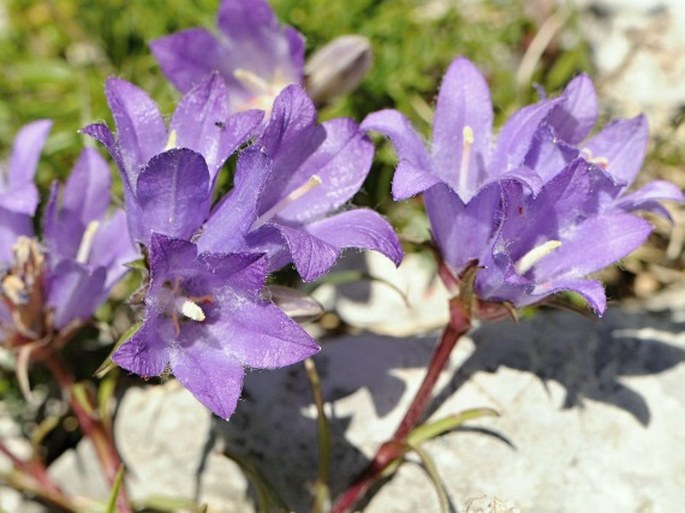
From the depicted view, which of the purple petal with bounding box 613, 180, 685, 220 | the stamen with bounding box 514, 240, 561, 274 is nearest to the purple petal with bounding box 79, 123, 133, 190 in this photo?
the stamen with bounding box 514, 240, 561, 274

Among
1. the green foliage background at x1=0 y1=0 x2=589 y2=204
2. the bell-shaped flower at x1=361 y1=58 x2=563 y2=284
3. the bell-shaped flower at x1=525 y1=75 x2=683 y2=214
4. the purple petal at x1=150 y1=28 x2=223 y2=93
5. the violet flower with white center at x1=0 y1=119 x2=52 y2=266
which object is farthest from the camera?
the green foliage background at x1=0 y1=0 x2=589 y2=204

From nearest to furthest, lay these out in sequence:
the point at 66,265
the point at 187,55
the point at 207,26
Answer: the point at 66,265
the point at 187,55
the point at 207,26

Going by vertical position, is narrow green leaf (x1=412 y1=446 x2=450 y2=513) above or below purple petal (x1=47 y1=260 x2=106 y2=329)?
below

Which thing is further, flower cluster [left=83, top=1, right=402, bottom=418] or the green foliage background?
the green foliage background

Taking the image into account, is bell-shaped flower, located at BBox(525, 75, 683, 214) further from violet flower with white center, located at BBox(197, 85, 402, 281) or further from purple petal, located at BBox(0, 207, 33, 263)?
purple petal, located at BBox(0, 207, 33, 263)

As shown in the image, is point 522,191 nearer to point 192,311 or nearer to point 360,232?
point 360,232

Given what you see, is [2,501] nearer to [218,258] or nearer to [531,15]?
[218,258]

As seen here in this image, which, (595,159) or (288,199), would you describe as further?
(595,159)

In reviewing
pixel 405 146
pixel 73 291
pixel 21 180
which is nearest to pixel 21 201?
pixel 21 180
